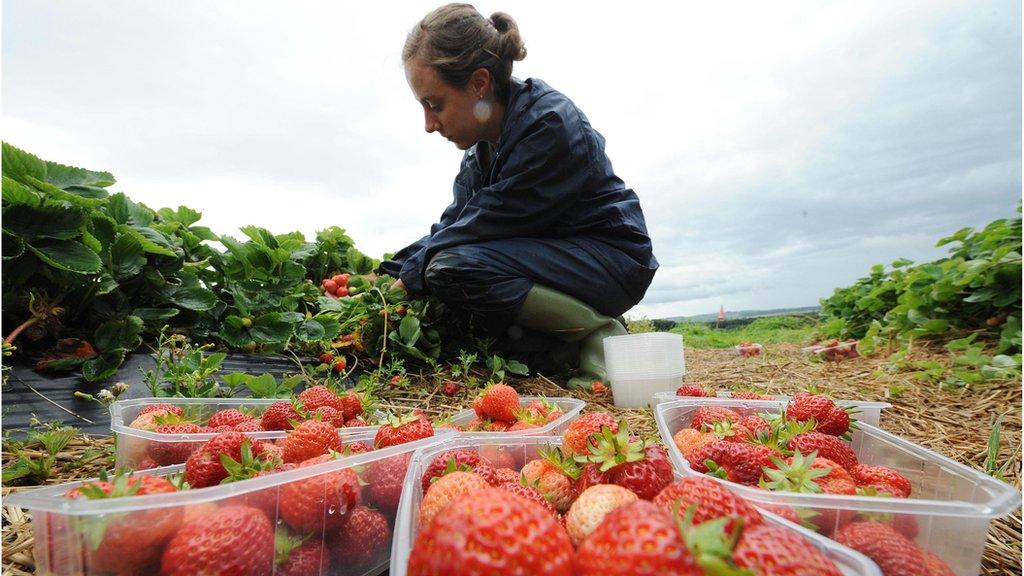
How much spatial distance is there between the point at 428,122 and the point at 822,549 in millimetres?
2489

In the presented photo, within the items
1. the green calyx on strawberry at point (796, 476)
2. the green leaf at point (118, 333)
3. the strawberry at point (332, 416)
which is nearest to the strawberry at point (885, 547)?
the green calyx on strawberry at point (796, 476)

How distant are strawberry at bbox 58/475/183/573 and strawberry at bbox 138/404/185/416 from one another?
27.1 inches

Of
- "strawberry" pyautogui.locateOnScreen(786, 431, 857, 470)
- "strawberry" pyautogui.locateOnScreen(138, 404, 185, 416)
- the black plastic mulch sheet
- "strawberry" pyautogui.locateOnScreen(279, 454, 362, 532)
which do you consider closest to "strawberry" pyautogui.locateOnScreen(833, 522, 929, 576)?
"strawberry" pyautogui.locateOnScreen(786, 431, 857, 470)

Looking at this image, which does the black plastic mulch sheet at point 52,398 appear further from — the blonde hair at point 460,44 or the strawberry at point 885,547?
the strawberry at point 885,547

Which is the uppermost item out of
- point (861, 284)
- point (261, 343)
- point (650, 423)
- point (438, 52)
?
point (438, 52)

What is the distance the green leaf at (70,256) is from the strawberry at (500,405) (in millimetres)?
1371

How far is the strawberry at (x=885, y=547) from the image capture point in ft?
2.19

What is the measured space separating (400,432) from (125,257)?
1578 millimetres

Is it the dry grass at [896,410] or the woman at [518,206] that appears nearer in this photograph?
the dry grass at [896,410]

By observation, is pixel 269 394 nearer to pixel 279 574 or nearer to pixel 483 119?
pixel 279 574

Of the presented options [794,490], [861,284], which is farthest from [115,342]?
[861,284]

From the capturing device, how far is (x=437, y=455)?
3.18 feet

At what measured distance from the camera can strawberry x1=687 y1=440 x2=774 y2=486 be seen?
0.88 metres

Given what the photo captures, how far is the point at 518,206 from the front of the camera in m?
2.66
